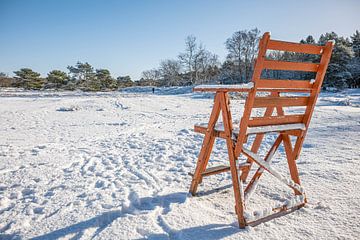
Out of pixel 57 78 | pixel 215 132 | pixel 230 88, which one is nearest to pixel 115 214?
pixel 215 132

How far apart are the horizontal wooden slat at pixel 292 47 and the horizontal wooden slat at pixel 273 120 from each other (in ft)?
1.91

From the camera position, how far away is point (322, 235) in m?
1.84

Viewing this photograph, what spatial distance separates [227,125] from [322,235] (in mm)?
1157

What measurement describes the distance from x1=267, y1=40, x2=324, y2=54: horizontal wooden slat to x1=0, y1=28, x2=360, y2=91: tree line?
30.2 metres

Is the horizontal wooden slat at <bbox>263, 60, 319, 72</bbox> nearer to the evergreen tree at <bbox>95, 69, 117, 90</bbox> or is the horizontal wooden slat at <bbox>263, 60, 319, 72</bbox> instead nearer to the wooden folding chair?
the wooden folding chair

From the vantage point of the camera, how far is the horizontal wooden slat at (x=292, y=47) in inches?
69.2

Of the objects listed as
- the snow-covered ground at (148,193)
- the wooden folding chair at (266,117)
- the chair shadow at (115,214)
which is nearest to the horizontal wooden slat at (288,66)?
the wooden folding chair at (266,117)

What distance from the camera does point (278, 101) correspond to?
79.4 inches

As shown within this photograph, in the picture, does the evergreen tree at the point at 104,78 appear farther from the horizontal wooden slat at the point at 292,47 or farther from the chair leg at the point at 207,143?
the horizontal wooden slat at the point at 292,47

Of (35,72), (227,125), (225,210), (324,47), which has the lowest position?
(225,210)

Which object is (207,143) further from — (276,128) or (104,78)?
(104,78)

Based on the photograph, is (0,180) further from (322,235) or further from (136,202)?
(322,235)

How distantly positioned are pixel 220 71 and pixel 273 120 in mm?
42331

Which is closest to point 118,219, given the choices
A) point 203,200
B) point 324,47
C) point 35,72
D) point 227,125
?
point 203,200
